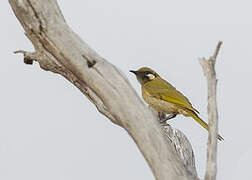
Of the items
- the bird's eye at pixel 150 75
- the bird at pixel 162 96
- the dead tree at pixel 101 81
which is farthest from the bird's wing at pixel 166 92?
the dead tree at pixel 101 81

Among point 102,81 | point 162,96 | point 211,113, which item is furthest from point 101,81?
point 162,96

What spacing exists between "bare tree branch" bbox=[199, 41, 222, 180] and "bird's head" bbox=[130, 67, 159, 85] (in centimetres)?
174

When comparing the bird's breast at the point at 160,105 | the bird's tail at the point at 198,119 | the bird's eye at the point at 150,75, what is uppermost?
the bird's eye at the point at 150,75

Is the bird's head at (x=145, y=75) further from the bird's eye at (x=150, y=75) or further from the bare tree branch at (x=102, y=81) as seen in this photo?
the bare tree branch at (x=102, y=81)

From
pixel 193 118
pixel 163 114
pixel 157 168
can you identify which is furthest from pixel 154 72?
pixel 157 168

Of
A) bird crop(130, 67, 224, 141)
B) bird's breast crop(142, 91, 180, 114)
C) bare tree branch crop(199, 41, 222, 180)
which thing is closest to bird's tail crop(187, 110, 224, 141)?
bird crop(130, 67, 224, 141)

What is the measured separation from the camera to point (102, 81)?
525 cm

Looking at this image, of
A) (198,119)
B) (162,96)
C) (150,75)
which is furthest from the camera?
(150,75)

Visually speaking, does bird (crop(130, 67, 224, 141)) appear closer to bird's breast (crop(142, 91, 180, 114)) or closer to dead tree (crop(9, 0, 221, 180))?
bird's breast (crop(142, 91, 180, 114))

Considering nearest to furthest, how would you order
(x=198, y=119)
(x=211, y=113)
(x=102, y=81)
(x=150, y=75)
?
(x=211, y=113) → (x=102, y=81) → (x=198, y=119) → (x=150, y=75)

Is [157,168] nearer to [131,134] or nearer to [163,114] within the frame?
[131,134]

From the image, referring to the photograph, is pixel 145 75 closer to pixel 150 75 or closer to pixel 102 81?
pixel 150 75

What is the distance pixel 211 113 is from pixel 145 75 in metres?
1.95

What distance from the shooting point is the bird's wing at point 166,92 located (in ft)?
20.4
